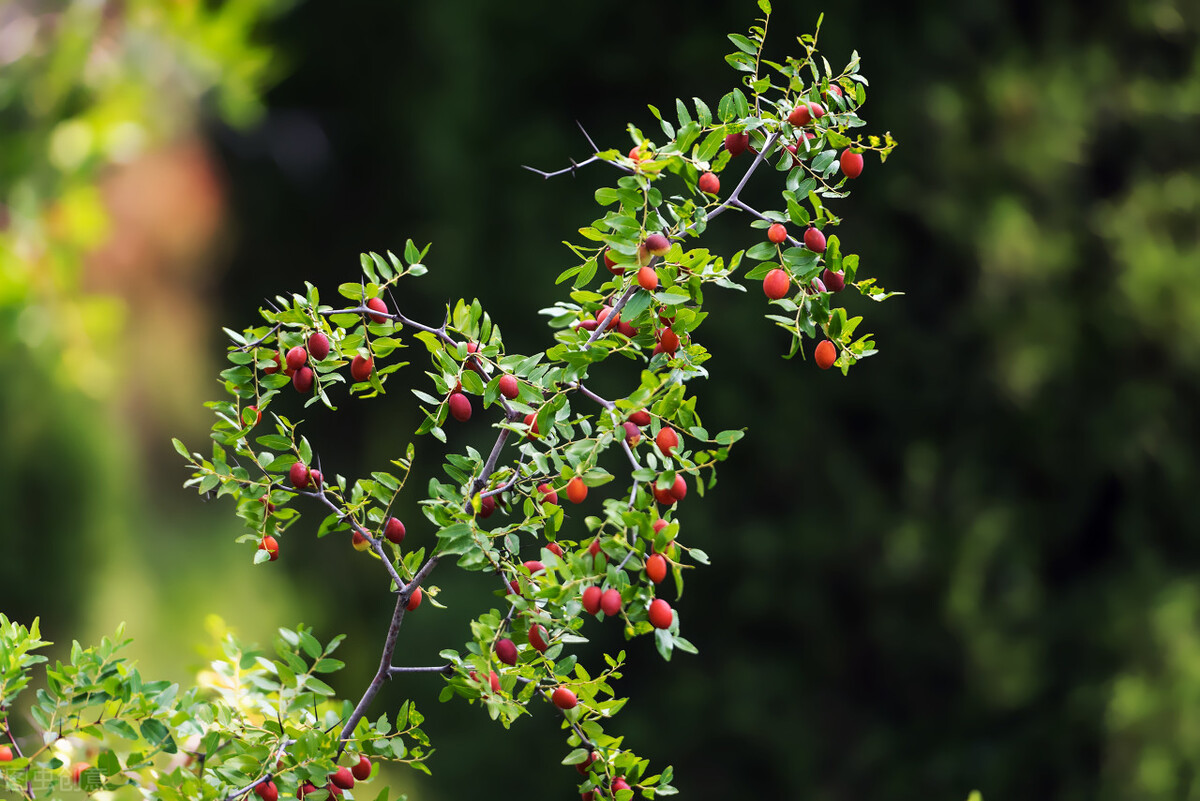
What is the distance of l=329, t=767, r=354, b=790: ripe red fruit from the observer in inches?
27.7

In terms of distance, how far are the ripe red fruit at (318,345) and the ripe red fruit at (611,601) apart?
24 centimetres

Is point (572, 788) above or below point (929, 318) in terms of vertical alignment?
below

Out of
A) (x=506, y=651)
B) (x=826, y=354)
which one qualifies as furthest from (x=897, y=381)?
(x=506, y=651)

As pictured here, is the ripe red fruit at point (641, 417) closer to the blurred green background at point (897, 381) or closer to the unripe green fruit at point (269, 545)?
the unripe green fruit at point (269, 545)

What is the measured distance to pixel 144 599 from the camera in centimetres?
319

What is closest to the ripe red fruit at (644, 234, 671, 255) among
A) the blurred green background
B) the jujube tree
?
the jujube tree

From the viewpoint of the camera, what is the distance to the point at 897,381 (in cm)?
212

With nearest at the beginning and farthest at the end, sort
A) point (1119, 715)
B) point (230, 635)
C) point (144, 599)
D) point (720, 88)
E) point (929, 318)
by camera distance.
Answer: point (230, 635) < point (1119, 715) < point (929, 318) < point (720, 88) < point (144, 599)

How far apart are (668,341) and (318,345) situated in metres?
0.22

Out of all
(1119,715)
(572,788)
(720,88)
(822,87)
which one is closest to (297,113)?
(720,88)

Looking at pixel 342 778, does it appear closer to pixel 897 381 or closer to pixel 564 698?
pixel 564 698

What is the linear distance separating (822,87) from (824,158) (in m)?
0.05

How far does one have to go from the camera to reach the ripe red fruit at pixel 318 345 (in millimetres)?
698

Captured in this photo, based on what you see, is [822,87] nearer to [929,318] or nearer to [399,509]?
[929,318]
